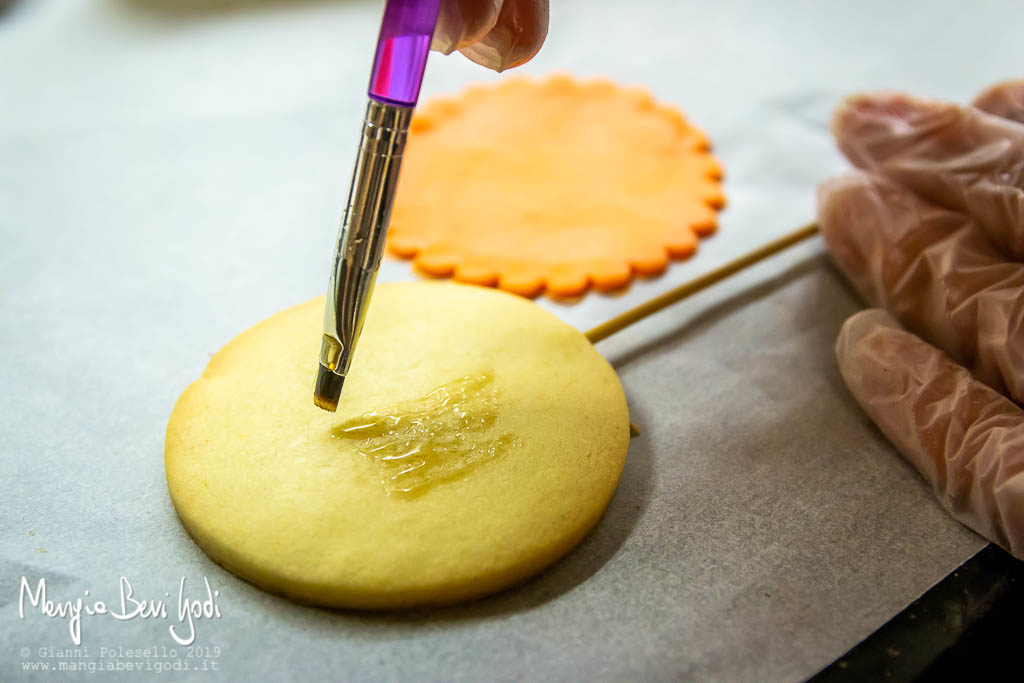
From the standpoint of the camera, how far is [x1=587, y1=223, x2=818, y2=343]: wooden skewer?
4.25ft

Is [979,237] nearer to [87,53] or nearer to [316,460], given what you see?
[316,460]

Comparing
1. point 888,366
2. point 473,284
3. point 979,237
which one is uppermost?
point 979,237

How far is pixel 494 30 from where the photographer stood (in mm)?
1108

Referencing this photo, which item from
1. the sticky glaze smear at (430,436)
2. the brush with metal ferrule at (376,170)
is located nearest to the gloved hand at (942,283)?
the sticky glaze smear at (430,436)

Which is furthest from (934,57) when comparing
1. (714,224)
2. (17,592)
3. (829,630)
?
(17,592)

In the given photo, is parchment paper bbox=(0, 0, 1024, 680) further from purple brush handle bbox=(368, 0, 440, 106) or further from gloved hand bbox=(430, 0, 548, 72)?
purple brush handle bbox=(368, 0, 440, 106)

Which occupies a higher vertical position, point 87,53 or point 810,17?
point 810,17

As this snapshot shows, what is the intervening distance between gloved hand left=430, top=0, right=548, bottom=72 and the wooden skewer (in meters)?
0.43

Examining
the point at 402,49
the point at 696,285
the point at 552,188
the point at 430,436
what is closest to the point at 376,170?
the point at 402,49

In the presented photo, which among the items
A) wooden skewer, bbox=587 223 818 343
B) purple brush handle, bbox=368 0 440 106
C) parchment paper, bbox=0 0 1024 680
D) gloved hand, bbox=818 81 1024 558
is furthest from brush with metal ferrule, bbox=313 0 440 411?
gloved hand, bbox=818 81 1024 558

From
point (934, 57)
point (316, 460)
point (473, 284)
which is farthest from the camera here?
point (934, 57)

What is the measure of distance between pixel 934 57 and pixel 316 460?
6.53ft

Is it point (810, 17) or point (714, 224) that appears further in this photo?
point (810, 17)

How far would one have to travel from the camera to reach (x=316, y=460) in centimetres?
100
